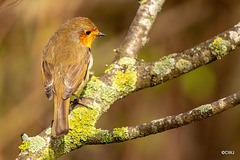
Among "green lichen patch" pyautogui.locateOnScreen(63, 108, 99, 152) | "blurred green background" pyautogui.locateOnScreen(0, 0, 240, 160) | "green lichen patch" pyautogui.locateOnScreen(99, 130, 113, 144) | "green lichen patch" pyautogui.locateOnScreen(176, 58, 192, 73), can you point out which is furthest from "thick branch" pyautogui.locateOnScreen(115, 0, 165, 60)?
"blurred green background" pyautogui.locateOnScreen(0, 0, 240, 160)

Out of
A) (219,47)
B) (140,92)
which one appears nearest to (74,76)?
(219,47)

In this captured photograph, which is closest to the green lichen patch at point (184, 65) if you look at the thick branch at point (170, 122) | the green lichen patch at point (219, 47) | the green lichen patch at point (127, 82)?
the green lichen patch at point (219, 47)

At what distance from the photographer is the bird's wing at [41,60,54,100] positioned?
10.6ft

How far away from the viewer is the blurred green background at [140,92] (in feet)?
16.6

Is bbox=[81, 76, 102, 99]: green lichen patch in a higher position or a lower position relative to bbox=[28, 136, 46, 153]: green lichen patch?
higher

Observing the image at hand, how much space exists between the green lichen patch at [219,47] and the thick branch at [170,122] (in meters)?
0.87

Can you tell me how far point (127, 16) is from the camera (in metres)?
5.54

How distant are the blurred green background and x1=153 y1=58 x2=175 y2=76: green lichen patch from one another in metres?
2.17

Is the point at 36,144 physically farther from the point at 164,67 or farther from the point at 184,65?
the point at 184,65

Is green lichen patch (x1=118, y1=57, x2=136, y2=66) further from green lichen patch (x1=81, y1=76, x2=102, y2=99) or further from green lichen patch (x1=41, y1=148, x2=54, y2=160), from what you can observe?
green lichen patch (x1=41, y1=148, x2=54, y2=160)

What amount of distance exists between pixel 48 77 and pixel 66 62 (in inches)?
9.4

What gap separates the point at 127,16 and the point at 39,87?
5.36 feet

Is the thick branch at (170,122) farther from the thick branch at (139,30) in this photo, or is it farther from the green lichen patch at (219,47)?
the thick branch at (139,30)

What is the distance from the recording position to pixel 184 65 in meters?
2.95
